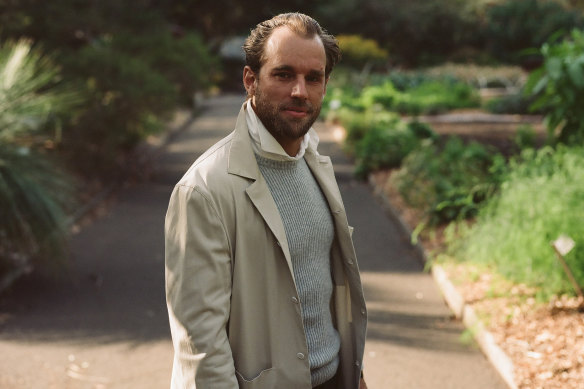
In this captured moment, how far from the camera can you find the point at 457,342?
6.05 meters

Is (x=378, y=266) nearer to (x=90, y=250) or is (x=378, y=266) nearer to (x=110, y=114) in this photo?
(x=90, y=250)

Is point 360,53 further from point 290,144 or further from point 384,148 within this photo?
point 290,144

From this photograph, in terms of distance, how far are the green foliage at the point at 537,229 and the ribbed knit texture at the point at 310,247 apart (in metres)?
3.81

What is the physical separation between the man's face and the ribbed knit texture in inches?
6.5

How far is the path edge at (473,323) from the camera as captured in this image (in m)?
5.22

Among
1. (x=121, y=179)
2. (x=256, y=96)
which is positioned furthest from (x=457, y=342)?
(x=121, y=179)

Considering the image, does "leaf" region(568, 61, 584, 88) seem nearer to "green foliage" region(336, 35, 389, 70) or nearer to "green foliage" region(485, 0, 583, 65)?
"green foliage" region(336, 35, 389, 70)

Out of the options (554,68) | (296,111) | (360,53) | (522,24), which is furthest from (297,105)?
(522,24)

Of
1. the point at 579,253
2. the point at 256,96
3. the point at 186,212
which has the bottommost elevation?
the point at 579,253

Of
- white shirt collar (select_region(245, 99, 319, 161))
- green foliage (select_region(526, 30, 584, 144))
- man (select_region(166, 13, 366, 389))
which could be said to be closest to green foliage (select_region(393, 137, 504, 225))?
green foliage (select_region(526, 30, 584, 144))

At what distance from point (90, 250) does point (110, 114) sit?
4.23 meters

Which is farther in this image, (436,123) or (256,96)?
(436,123)

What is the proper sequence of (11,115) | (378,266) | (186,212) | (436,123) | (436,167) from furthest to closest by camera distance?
(436,123) < (436,167) < (378,266) < (11,115) < (186,212)

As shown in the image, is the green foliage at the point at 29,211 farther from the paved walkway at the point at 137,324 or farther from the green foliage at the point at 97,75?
the green foliage at the point at 97,75
